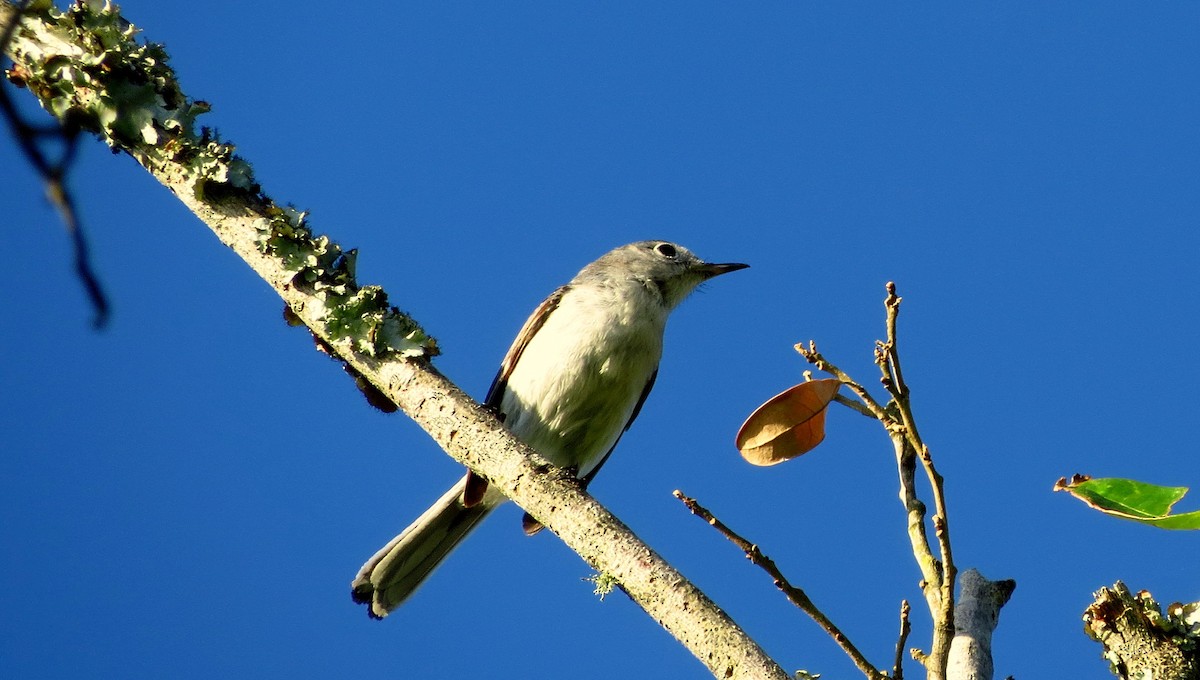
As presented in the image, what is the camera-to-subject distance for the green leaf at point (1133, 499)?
224 centimetres

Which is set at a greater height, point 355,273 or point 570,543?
point 355,273

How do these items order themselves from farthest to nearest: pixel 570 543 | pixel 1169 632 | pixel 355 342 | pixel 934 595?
pixel 355 342 < pixel 570 543 < pixel 1169 632 < pixel 934 595

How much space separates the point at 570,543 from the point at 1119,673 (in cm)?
126

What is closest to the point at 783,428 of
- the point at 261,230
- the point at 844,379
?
the point at 844,379

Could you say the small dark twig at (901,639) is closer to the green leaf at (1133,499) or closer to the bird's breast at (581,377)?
the green leaf at (1133,499)

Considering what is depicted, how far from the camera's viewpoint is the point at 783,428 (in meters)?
2.94

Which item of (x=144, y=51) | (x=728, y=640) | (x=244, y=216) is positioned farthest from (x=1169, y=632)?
(x=144, y=51)

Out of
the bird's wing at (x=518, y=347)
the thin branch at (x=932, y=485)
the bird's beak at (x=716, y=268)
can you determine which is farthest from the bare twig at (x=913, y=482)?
the bird's beak at (x=716, y=268)

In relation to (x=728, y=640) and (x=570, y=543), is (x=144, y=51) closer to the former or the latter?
(x=570, y=543)

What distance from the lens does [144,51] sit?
3697 mm

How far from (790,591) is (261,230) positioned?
1.96 m

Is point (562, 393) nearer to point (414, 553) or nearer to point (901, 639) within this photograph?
point (414, 553)

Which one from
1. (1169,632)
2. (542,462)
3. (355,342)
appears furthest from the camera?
(355,342)

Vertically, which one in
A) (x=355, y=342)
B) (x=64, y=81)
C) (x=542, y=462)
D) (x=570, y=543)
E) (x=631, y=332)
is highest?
(x=631, y=332)
